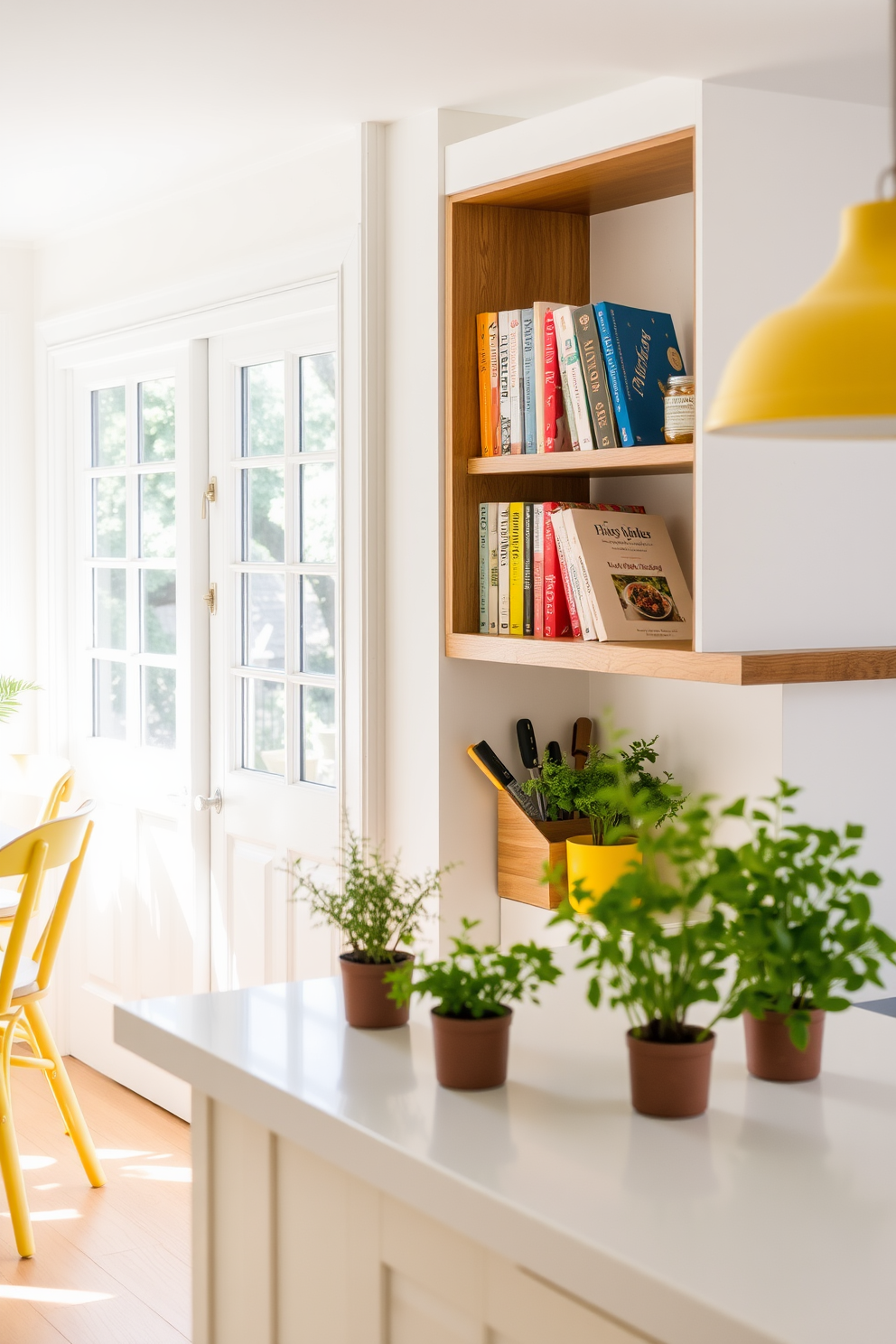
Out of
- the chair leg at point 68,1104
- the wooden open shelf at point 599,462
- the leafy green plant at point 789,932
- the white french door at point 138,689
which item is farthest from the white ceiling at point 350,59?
the chair leg at point 68,1104

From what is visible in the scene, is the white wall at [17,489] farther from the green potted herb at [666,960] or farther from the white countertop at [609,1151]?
the green potted herb at [666,960]

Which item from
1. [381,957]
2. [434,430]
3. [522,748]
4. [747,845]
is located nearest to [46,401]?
[434,430]

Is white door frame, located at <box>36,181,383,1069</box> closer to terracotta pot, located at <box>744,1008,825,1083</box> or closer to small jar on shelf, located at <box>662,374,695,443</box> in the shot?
small jar on shelf, located at <box>662,374,695,443</box>

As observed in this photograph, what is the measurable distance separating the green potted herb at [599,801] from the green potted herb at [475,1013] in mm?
1297

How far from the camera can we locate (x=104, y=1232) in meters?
3.30

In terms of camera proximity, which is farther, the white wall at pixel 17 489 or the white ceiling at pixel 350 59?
the white wall at pixel 17 489

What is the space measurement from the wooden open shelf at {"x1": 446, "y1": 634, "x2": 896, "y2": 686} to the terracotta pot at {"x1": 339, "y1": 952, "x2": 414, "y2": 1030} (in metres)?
1.06

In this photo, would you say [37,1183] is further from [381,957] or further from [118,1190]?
[381,957]

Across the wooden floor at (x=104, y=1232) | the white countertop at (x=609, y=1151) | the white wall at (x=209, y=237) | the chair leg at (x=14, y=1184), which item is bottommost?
the wooden floor at (x=104, y=1232)

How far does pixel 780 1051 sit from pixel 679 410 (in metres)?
1.48

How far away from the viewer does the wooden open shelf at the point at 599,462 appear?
104 inches

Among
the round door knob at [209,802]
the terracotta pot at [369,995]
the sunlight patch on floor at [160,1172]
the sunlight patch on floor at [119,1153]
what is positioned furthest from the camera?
the round door knob at [209,802]

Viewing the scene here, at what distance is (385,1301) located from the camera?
1.42 m

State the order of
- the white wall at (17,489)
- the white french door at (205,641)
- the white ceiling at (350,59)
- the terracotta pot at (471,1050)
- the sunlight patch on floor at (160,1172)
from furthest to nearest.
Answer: the white wall at (17,489) → the sunlight patch on floor at (160,1172) → the white french door at (205,641) → the white ceiling at (350,59) → the terracotta pot at (471,1050)
